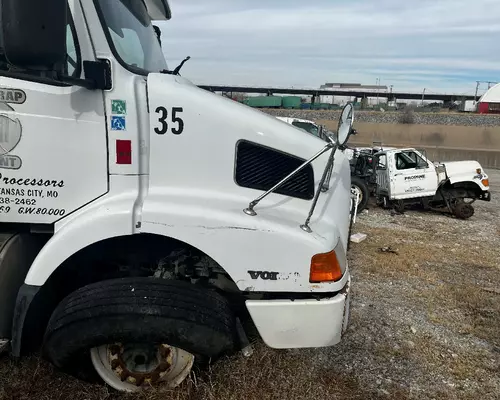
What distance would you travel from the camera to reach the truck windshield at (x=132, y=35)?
266cm

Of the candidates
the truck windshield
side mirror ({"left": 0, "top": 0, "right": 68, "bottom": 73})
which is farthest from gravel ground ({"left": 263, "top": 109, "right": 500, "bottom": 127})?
side mirror ({"left": 0, "top": 0, "right": 68, "bottom": 73})

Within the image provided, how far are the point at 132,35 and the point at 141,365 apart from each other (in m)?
2.12

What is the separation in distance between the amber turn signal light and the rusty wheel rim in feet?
2.95

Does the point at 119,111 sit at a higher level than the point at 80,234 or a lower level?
higher

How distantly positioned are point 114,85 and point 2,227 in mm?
1147

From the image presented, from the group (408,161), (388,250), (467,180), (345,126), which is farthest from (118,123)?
(467,180)

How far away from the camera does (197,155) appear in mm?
2684

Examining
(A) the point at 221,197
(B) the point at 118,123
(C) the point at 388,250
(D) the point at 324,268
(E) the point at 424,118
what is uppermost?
(E) the point at 424,118

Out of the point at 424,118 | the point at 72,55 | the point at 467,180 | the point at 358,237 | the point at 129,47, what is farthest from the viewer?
the point at 424,118

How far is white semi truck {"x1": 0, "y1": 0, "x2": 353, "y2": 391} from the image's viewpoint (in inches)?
99.2

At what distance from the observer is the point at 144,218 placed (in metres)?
2.53

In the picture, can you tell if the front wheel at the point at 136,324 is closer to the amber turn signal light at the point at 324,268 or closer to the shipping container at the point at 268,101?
the amber turn signal light at the point at 324,268

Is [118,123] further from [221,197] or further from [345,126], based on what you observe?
[345,126]

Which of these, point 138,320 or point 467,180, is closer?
point 138,320
